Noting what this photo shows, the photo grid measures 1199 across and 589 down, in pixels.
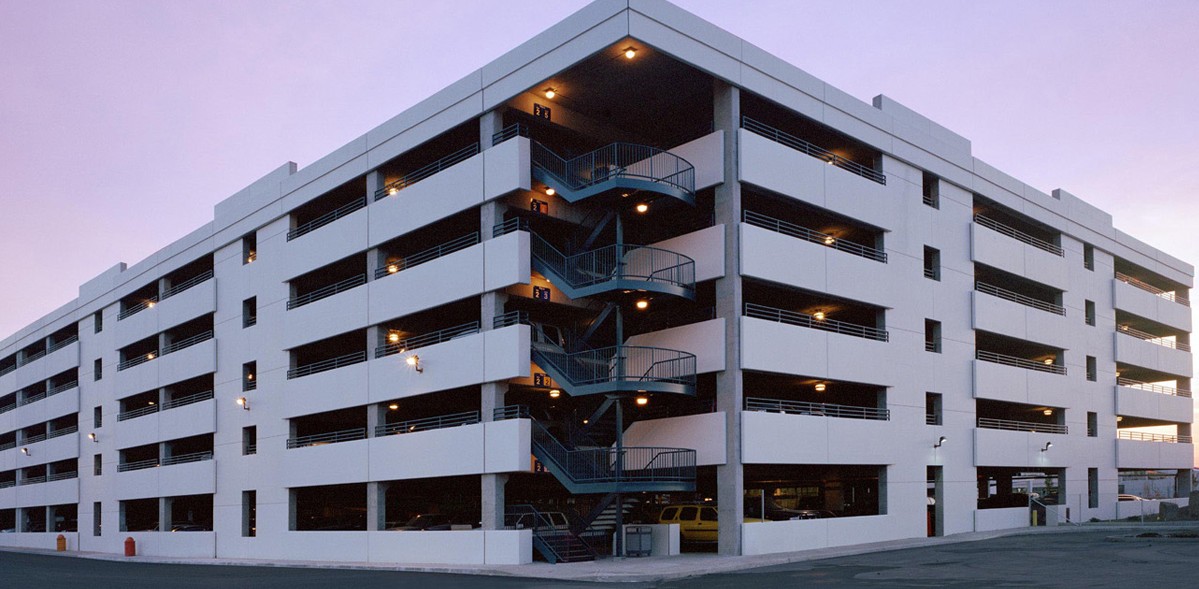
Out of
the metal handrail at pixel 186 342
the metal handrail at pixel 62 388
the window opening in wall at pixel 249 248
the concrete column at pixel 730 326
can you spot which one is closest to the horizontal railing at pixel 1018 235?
the concrete column at pixel 730 326

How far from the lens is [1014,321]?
48.5 m

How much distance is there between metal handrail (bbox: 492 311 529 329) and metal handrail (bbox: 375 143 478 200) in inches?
279

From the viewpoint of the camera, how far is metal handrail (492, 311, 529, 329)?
35938mm

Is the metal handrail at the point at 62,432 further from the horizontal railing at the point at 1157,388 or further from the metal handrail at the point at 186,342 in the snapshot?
the horizontal railing at the point at 1157,388

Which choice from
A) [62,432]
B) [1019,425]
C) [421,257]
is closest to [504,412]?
[421,257]

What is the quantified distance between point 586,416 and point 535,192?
26.6 feet

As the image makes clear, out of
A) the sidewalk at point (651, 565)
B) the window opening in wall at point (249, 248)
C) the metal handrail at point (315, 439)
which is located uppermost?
the window opening in wall at point (249, 248)

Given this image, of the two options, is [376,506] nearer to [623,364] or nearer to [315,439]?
[315,439]

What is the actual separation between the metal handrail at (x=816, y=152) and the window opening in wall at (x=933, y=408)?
353 inches

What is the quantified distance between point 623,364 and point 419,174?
13.7 metres

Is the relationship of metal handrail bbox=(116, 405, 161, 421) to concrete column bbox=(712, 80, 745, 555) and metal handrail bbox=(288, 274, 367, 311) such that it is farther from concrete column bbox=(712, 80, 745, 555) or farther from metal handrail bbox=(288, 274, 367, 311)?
concrete column bbox=(712, 80, 745, 555)

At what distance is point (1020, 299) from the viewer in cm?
5300

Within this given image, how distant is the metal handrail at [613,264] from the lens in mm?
35000

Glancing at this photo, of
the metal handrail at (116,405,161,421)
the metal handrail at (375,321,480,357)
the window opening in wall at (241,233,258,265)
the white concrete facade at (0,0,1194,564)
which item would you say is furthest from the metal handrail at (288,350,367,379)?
the metal handrail at (116,405,161,421)
